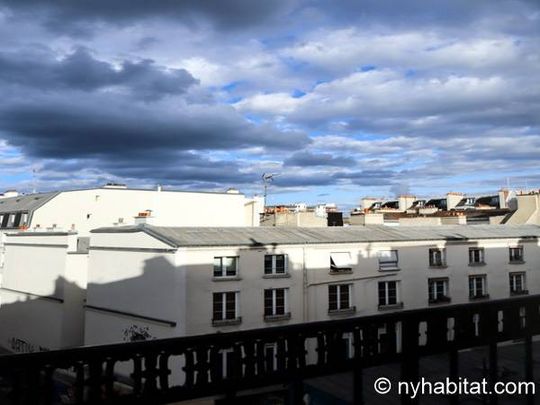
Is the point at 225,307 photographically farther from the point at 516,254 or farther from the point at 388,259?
the point at 516,254

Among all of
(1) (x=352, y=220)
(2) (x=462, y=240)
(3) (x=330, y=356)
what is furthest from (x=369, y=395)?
(1) (x=352, y=220)

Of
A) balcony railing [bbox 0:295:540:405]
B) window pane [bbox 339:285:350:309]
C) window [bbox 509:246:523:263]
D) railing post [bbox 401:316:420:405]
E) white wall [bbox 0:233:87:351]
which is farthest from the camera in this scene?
window [bbox 509:246:523:263]

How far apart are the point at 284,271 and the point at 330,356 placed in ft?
65.6

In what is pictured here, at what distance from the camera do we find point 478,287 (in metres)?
29.5

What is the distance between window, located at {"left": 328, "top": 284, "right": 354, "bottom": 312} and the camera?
2493cm

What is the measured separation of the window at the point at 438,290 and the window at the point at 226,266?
11.3 meters

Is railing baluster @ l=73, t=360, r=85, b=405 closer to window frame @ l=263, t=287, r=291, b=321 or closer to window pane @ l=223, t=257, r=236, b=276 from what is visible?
window pane @ l=223, t=257, r=236, b=276

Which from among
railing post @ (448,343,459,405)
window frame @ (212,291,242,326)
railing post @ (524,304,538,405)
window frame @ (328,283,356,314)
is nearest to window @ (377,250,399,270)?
window frame @ (328,283,356,314)

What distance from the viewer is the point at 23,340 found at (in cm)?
3216

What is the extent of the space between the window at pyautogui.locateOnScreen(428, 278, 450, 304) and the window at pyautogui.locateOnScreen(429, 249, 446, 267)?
0.80m

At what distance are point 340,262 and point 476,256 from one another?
9.30 meters

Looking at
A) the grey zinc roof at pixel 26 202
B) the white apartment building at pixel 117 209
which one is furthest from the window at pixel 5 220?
the grey zinc roof at pixel 26 202

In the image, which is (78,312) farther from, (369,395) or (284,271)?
(369,395)

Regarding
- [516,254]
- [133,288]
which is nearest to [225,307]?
[133,288]
